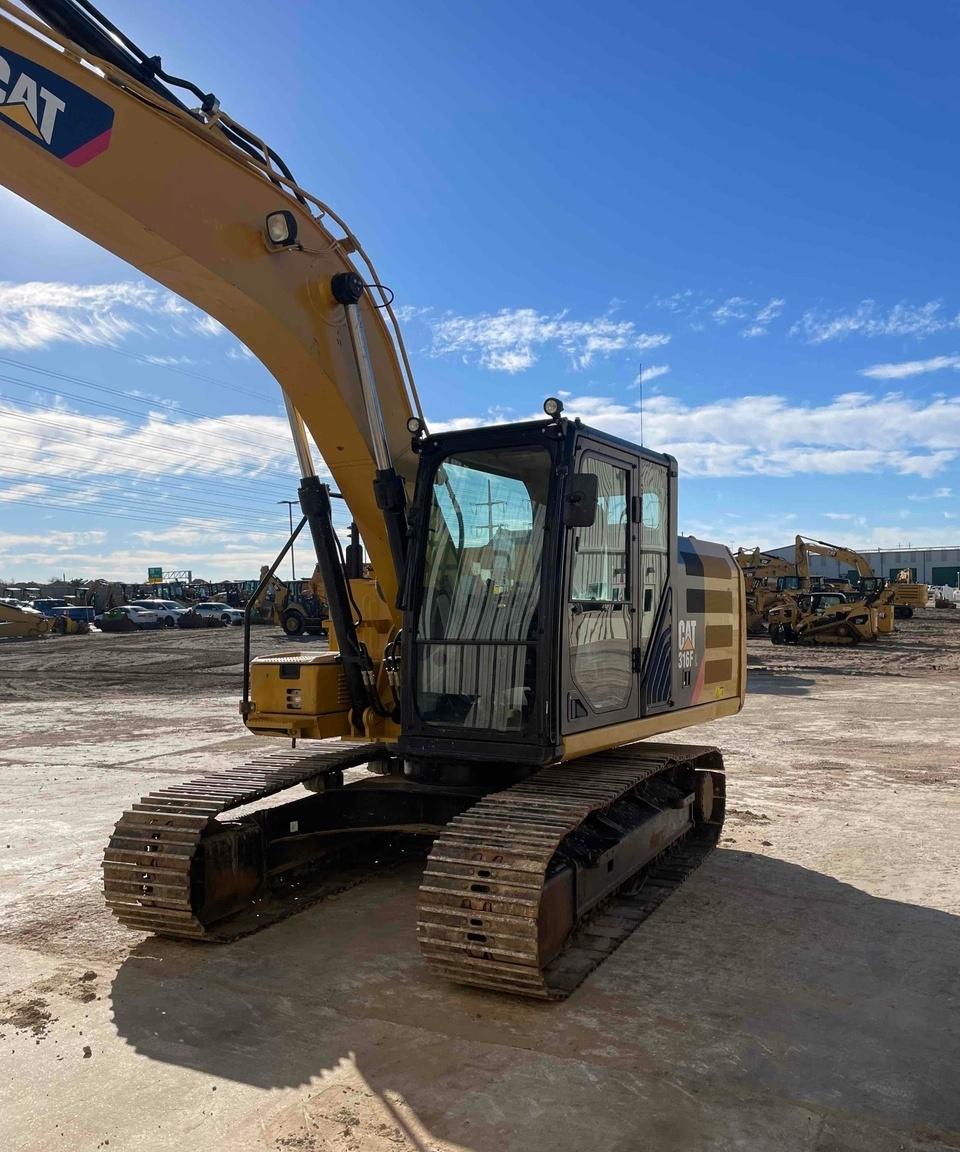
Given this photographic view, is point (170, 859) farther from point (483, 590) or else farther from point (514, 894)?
point (483, 590)

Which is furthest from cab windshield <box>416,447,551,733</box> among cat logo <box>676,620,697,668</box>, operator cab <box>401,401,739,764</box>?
cat logo <box>676,620,697,668</box>

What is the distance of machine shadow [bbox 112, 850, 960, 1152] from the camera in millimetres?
3734

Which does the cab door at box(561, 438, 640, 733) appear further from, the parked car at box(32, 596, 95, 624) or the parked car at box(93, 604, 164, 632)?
the parked car at box(32, 596, 95, 624)

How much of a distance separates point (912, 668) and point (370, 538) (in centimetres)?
2009

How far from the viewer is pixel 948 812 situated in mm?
8453

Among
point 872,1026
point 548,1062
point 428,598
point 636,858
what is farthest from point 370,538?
point 872,1026

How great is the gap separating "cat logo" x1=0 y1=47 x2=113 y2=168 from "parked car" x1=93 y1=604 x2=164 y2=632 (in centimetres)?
4498

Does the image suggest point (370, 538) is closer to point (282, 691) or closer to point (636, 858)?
point (282, 691)

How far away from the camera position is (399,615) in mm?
6242

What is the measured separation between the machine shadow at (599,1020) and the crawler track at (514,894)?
0.50ft

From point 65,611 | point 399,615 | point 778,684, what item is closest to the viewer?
point 399,615

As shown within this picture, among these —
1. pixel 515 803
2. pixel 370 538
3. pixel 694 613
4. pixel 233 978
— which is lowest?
pixel 233 978

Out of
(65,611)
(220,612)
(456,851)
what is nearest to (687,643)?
(456,851)

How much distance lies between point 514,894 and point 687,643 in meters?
2.79
